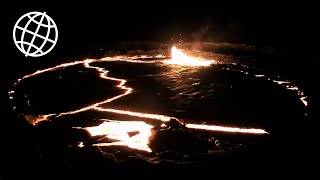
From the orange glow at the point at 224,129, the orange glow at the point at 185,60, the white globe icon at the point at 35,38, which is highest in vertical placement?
the white globe icon at the point at 35,38

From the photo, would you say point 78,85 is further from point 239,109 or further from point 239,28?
point 239,28

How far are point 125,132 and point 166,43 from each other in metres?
Result: 3.83

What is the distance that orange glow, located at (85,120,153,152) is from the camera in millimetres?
2963

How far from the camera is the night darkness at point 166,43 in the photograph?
2664 millimetres

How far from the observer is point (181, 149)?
287cm

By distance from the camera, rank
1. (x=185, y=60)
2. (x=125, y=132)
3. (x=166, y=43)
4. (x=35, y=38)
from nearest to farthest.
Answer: (x=125, y=132) < (x=185, y=60) < (x=166, y=43) < (x=35, y=38)

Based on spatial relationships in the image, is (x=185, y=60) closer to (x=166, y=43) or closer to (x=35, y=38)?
(x=166, y=43)

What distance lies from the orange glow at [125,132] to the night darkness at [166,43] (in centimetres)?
19

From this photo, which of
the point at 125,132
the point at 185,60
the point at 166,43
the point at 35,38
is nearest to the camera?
the point at 125,132

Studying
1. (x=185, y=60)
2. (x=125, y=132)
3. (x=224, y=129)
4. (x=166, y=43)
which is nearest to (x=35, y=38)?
(x=166, y=43)

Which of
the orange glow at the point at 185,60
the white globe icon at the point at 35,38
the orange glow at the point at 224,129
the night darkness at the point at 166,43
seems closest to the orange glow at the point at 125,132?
the night darkness at the point at 166,43

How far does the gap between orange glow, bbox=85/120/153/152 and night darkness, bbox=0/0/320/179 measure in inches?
7.3

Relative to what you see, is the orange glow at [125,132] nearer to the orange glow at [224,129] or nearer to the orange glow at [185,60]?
the orange glow at [224,129]

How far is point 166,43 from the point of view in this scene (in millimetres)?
6793
